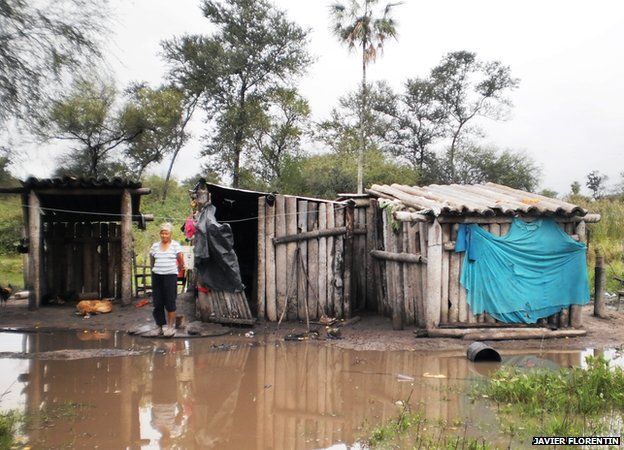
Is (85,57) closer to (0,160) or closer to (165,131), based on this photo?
(0,160)

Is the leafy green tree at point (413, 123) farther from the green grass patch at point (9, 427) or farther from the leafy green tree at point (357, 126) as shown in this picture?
the green grass patch at point (9, 427)

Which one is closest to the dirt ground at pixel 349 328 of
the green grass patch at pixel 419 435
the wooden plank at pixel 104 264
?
the wooden plank at pixel 104 264

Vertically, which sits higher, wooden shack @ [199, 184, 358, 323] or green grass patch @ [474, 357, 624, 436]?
wooden shack @ [199, 184, 358, 323]

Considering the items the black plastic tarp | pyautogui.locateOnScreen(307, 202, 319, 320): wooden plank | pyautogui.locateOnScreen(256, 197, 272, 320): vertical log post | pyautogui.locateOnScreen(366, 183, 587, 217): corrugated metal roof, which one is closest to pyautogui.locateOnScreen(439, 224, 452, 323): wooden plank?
pyautogui.locateOnScreen(366, 183, 587, 217): corrugated metal roof

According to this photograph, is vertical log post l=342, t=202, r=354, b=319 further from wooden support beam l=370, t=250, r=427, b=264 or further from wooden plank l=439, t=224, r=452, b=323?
wooden plank l=439, t=224, r=452, b=323

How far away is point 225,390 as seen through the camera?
6.02 metres

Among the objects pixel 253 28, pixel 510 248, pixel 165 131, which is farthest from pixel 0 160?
pixel 253 28

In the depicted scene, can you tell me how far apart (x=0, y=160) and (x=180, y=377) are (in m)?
3.71

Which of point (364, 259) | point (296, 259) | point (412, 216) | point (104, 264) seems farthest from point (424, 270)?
point (104, 264)

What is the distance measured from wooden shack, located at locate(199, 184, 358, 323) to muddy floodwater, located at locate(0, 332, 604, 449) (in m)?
1.27

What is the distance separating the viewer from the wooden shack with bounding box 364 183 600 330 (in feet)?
28.2

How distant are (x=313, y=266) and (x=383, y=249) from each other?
57.4 inches

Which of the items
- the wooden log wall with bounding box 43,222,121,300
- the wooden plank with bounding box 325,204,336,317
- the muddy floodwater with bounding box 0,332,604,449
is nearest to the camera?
the muddy floodwater with bounding box 0,332,604,449

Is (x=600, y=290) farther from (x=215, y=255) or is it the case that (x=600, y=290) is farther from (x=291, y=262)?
(x=215, y=255)
